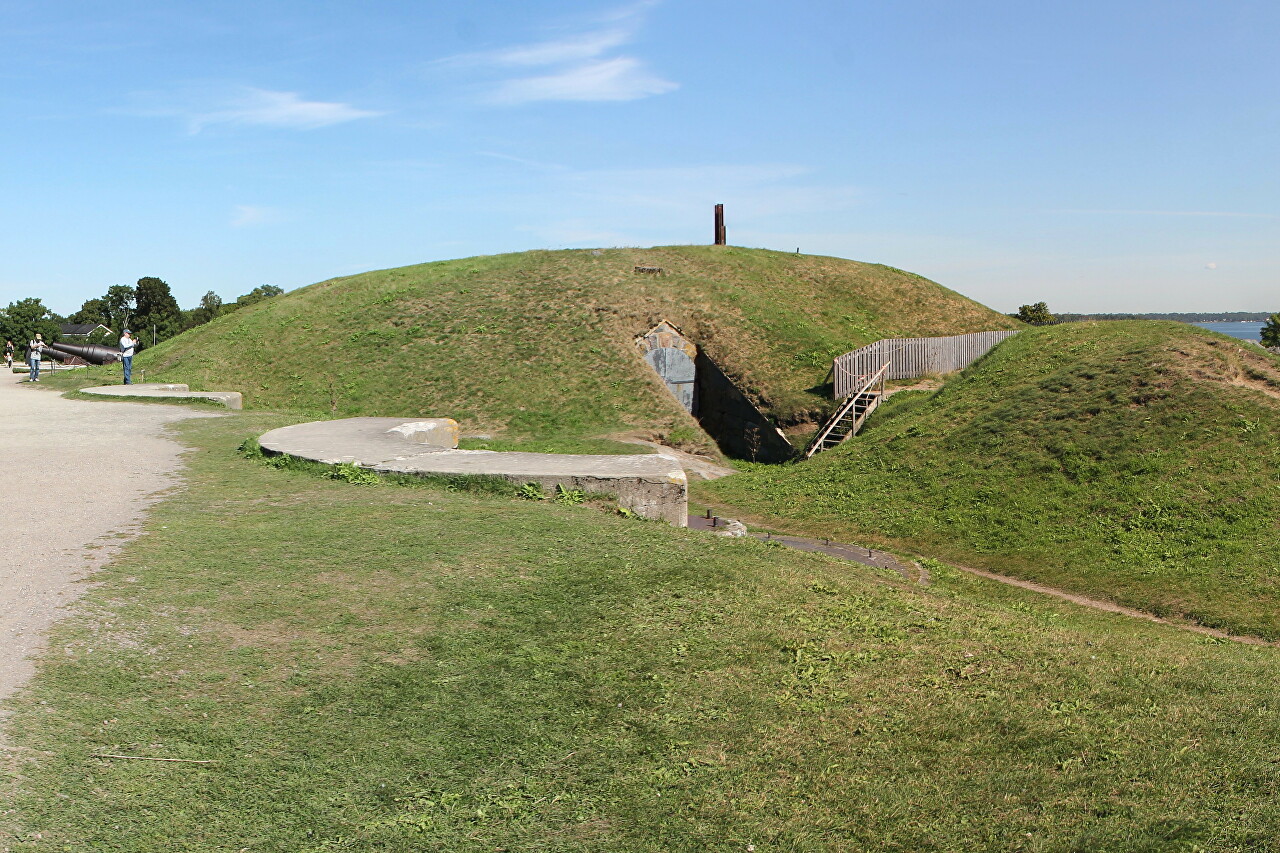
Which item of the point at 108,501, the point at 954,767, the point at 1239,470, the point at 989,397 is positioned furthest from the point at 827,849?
the point at 989,397

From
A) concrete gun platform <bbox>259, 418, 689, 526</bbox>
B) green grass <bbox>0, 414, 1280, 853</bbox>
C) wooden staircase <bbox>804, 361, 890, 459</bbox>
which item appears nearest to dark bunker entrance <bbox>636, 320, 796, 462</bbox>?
wooden staircase <bbox>804, 361, 890, 459</bbox>

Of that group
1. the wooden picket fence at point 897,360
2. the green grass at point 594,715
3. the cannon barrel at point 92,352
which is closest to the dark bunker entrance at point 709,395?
the wooden picket fence at point 897,360

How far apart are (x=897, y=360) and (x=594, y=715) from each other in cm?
2176

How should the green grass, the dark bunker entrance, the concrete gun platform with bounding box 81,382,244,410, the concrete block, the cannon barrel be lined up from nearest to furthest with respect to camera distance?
1. the green grass
2. the concrete block
3. the concrete gun platform with bounding box 81,382,244,410
4. the dark bunker entrance
5. the cannon barrel

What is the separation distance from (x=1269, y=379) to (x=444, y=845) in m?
17.9

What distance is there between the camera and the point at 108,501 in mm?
9898

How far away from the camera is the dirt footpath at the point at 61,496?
6387mm

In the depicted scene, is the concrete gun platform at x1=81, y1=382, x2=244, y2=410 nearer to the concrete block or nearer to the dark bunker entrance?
the concrete block

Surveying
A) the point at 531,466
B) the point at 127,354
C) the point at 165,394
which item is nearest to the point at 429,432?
the point at 531,466

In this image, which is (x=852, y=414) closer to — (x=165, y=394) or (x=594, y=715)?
(x=165, y=394)

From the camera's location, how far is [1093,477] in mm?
15359

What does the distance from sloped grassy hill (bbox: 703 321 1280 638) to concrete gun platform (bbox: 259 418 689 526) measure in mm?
5627

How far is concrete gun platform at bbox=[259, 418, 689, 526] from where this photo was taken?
1081cm

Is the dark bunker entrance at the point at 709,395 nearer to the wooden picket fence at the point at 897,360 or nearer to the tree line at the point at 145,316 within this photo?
the wooden picket fence at the point at 897,360
